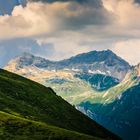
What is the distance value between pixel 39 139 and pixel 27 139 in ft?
19.0

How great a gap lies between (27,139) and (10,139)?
27.1ft

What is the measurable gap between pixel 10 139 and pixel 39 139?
552 inches

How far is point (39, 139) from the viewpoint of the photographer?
199625 millimetres

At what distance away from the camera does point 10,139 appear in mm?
194500

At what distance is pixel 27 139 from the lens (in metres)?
198
